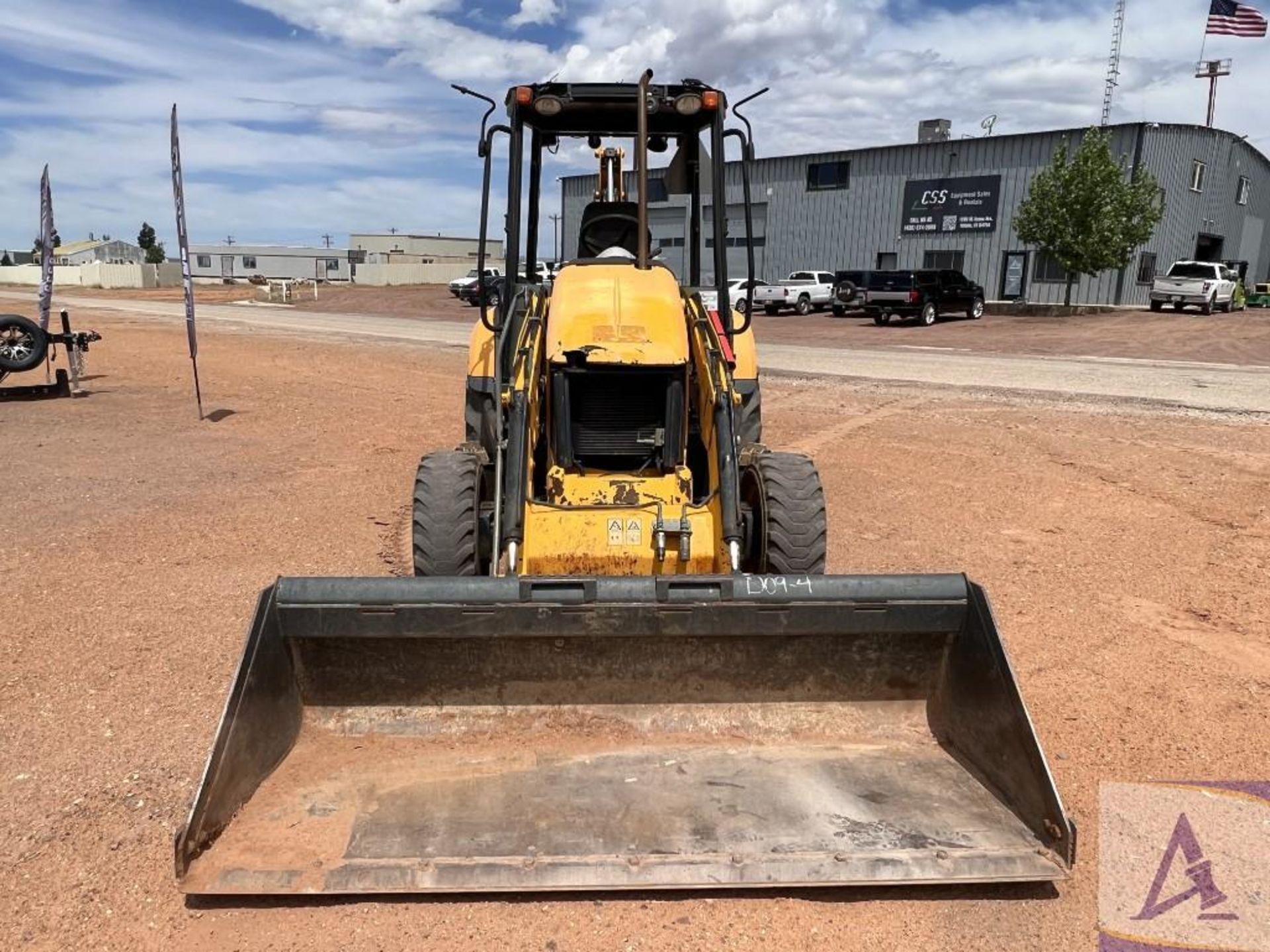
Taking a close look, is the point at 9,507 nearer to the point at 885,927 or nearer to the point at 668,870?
the point at 668,870

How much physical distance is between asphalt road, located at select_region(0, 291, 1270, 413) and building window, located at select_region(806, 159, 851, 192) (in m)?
20.2

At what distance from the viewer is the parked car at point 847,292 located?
1315 inches

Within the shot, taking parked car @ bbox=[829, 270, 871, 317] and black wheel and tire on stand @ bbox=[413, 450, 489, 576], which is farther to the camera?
parked car @ bbox=[829, 270, 871, 317]

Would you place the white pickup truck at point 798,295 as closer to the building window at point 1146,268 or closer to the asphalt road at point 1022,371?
the building window at point 1146,268

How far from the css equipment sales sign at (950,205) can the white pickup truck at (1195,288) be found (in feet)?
22.0

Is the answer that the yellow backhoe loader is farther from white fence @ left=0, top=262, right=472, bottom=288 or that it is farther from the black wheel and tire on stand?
white fence @ left=0, top=262, right=472, bottom=288

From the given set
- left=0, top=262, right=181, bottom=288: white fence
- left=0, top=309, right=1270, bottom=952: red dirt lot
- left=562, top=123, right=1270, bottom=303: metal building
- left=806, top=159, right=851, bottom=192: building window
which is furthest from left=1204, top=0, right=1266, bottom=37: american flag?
left=0, top=262, right=181, bottom=288: white fence

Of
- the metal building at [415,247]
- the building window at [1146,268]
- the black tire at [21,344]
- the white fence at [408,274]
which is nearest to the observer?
the black tire at [21,344]

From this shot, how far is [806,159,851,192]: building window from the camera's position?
4044cm

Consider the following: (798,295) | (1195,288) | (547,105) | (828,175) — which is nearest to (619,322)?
(547,105)

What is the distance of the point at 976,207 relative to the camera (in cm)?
3688

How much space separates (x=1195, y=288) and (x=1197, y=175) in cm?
777

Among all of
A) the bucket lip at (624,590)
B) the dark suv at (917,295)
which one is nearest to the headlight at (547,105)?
the bucket lip at (624,590)

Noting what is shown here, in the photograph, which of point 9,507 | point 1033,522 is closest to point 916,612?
point 1033,522
